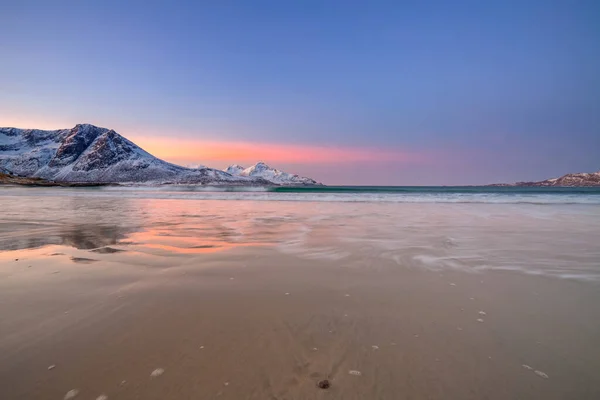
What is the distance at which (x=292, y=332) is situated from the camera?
3.20 meters

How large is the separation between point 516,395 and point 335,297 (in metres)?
2.23

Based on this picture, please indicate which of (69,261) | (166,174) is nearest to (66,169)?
(166,174)

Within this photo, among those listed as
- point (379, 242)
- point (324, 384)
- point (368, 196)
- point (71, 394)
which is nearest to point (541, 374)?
point (324, 384)

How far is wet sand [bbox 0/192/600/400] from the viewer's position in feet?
7.79

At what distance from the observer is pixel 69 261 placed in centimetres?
606

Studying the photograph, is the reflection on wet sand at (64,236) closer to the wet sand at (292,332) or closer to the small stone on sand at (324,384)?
the wet sand at (292,332)

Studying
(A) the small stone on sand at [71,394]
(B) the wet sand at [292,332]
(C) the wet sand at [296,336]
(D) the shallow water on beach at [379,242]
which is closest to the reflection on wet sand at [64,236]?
(D) the shallow water on beach at [379,242]

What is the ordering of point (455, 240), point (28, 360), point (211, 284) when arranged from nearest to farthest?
point (28, 360)
point (211, 284)
point (455, 240)

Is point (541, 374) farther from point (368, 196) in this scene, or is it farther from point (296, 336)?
point (368, 196)

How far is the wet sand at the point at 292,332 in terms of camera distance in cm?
238

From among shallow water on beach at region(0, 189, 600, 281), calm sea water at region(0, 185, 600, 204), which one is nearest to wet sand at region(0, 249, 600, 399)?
shallow water on beach at region(0, 189, 600, 281)

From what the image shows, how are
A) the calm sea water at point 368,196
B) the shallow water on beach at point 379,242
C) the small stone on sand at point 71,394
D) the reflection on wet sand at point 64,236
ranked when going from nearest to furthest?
1. the small stone on sand at point 71,394
2. the shallow water on beach at point 379,242
3. the reflection on wet sand at point 64,236
4. the calm sea water at point 368,196

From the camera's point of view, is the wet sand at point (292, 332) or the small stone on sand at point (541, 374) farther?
the small stone on sand at point (541, 374)

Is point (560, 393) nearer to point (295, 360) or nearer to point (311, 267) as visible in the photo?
point (295, 360)
